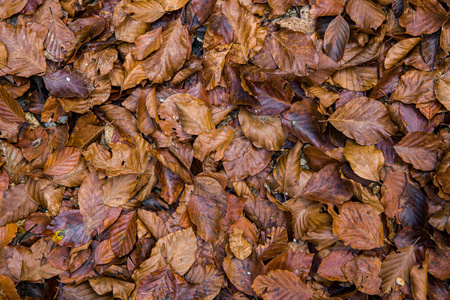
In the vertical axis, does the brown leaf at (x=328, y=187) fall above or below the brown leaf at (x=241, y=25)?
below

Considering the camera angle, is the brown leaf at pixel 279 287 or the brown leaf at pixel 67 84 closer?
the brown leaf at pixel 279 287

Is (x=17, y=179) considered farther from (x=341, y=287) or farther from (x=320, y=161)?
(x=341, y=287)

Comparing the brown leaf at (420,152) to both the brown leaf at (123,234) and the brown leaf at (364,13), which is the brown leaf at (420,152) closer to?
the brown leaf at (364,13)

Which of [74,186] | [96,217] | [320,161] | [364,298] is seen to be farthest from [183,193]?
[364,298]

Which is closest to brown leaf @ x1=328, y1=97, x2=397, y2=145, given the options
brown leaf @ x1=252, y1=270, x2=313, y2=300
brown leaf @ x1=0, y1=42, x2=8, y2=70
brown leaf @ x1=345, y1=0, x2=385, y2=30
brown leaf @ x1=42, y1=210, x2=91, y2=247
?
brown leaf @ x1=345, y1=0, x2=385, y2=30

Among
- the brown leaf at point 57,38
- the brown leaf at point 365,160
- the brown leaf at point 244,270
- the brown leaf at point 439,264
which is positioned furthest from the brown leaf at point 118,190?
the brown leaf at point 439,264

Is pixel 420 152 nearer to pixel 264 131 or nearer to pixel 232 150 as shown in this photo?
pixel 264 131
